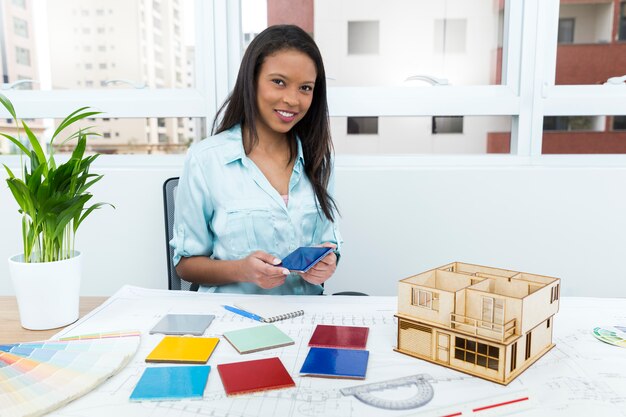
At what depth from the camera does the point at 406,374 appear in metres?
0.77

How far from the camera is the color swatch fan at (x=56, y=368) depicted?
26.5 inches

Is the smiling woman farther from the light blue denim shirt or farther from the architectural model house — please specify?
the architectural model house

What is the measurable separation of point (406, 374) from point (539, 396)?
186 mm

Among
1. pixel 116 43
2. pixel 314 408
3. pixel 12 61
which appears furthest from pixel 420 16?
pixel 314 408

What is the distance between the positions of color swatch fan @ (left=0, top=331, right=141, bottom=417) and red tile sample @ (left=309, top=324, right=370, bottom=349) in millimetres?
309

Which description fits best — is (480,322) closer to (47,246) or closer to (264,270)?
(264,270)

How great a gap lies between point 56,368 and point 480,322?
0.64 meters

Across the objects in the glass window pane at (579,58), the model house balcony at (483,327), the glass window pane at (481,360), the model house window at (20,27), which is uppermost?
the model house window at (20,27)

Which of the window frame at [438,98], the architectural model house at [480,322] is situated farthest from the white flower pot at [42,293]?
the window frame at [438,98]

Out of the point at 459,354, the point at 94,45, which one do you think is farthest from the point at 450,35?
the point at 459,354

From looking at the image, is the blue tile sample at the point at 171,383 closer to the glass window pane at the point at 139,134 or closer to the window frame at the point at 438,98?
the window frame at the point at 438,98

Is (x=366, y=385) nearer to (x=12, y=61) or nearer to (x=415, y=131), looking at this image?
(x=12, y=61)

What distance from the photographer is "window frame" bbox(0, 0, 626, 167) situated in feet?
6.22

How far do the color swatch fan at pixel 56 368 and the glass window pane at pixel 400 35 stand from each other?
4.70 ft
